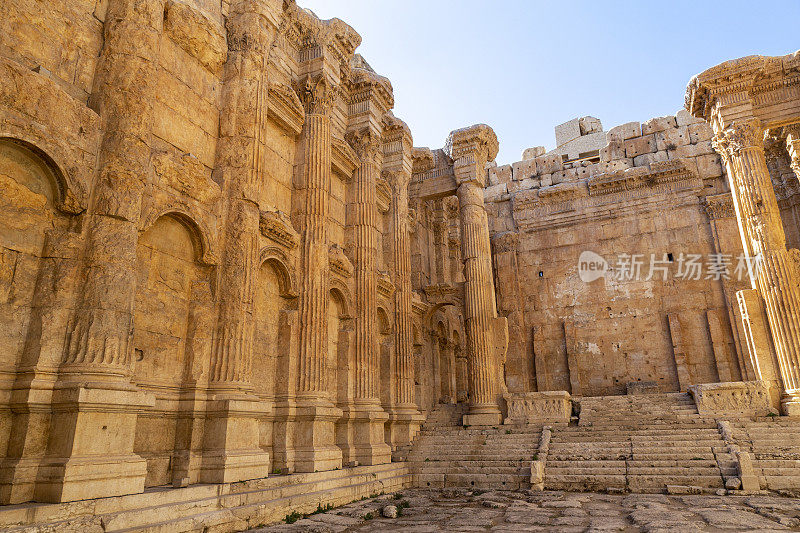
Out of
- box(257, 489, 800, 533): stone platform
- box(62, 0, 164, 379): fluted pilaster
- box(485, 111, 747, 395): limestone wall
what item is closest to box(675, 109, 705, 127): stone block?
box(485, 111, 747, 395): limestone wall

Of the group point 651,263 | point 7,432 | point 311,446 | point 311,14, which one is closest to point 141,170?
point 7,432

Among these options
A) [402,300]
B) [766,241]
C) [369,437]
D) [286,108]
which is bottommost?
[369,437]

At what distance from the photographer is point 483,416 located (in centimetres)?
1555

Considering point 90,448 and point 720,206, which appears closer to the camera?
point 90,448

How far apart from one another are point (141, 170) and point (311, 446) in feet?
19.5

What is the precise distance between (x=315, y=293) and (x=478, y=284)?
767 centimetres

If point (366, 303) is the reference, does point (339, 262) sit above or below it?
above

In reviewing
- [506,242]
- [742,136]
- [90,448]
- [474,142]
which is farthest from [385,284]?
[506,242]

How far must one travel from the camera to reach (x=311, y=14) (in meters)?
13.0

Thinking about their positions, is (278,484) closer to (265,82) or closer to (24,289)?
(24,289)

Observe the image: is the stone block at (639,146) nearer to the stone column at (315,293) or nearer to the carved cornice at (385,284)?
the carved cornice at (385,284)

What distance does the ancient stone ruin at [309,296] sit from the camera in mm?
6203

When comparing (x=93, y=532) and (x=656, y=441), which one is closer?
(x=93, y=532)

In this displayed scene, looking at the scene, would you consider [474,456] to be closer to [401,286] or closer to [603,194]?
[401,286]
